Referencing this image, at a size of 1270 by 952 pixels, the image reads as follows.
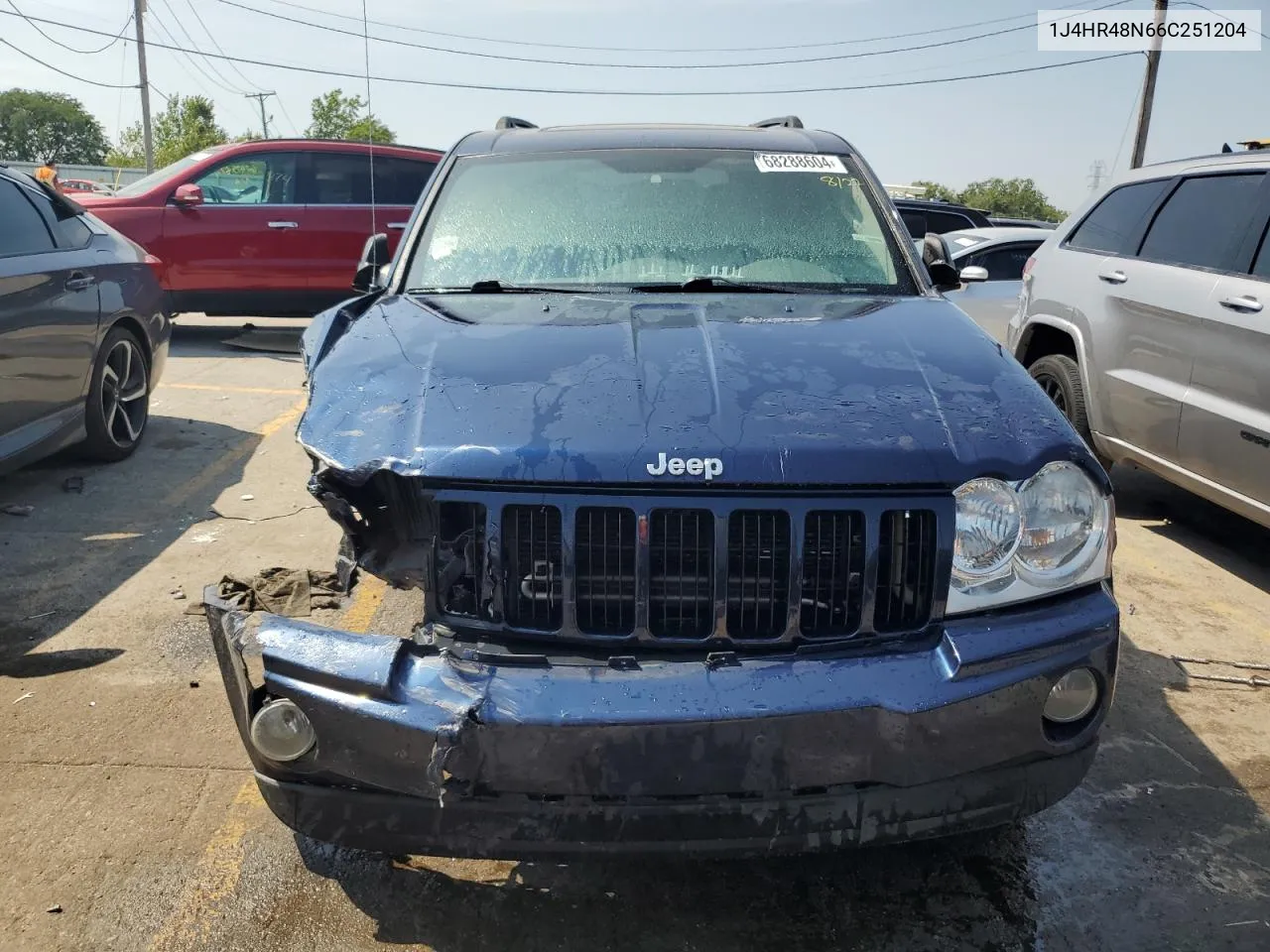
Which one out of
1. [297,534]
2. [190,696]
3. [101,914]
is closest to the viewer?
[101,914]

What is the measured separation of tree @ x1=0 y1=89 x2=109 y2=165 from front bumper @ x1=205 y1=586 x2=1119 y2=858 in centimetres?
9454

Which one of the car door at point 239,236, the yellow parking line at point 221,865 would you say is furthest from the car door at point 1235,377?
the car door at point 239,236

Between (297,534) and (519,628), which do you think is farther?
(297,534)

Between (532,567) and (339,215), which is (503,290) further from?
(339,215)

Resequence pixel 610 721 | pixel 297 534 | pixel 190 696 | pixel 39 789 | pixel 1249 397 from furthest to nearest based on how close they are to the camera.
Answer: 1. pixel 297 534
2. pixel 1249 397
3. pixel 190 696
4. pixel 39 789
5. pixel 610 721

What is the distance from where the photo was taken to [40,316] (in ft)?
17.2

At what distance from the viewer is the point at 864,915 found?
2.53 meters

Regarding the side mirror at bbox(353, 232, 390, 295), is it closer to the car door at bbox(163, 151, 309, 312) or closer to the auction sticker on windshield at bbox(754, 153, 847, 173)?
the auction sticker on windshield at bbox(754, 153, 847, 173)

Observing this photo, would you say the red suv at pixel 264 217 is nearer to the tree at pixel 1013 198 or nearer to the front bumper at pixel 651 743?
the front bumper at pixel 651 743

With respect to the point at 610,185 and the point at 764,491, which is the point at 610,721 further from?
the point at 610,185

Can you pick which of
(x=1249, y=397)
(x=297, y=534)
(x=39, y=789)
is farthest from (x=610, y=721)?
(x=1249, y=397)

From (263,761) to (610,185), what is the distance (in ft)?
7.71

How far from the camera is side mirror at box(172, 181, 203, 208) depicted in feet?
34.1

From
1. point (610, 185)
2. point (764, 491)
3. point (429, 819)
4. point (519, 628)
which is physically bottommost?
point (429, 819)
